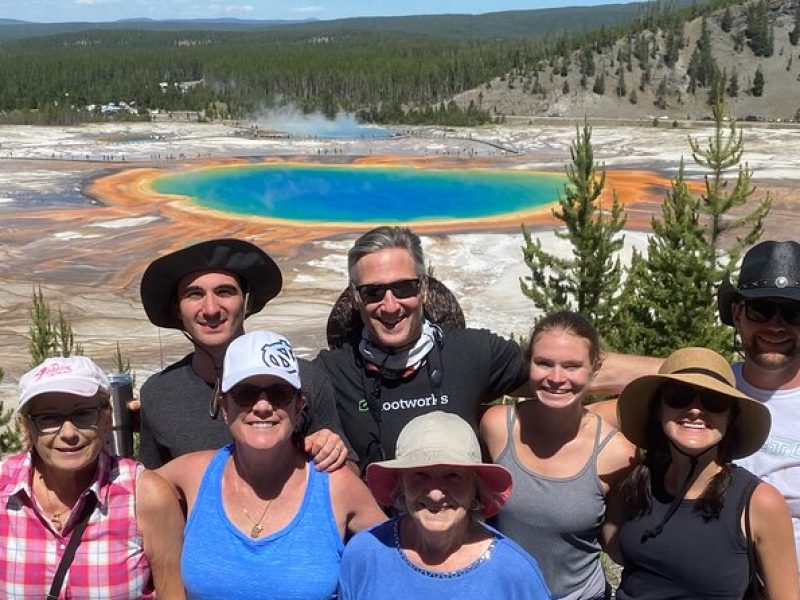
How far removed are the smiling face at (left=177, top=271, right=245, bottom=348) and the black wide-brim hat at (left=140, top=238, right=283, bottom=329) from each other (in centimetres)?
3

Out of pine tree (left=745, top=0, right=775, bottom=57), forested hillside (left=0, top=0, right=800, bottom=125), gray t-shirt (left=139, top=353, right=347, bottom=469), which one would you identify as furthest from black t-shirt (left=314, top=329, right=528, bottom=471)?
pine tree (left=745, top=0, right=775, bottom=57)

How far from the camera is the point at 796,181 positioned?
112 feet

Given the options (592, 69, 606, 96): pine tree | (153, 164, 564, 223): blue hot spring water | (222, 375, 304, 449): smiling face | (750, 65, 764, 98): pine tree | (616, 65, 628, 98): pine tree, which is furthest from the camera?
(750, 65, 764, 98): pine tree

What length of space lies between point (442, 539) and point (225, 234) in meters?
26.6

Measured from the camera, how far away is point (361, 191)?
36.5m

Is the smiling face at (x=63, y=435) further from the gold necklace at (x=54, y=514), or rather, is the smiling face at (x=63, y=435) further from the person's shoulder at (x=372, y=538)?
the person's shoulder at (x=372, y=538)

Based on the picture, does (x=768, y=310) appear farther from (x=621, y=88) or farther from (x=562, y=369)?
(x=621, y=88)

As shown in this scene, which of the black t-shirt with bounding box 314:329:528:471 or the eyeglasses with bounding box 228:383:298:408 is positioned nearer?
the eyeglasses with bounding box 228:383:298:408

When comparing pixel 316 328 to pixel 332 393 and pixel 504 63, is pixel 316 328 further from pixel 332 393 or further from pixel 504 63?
pixel 504 63

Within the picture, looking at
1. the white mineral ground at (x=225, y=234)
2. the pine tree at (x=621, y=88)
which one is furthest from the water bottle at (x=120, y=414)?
the pine tree at (x=621, y=88)

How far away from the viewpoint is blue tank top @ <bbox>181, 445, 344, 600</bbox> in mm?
2611

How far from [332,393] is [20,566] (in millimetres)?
1115

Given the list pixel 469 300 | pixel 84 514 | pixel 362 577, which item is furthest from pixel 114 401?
pixel 469 300

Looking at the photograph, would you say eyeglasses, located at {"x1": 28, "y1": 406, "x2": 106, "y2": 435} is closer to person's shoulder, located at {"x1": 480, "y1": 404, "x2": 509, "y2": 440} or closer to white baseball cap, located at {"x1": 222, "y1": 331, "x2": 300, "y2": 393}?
white baseball cap, located at {"x1": 222, "y1": 331, "x2": 300, "y2": 393}
